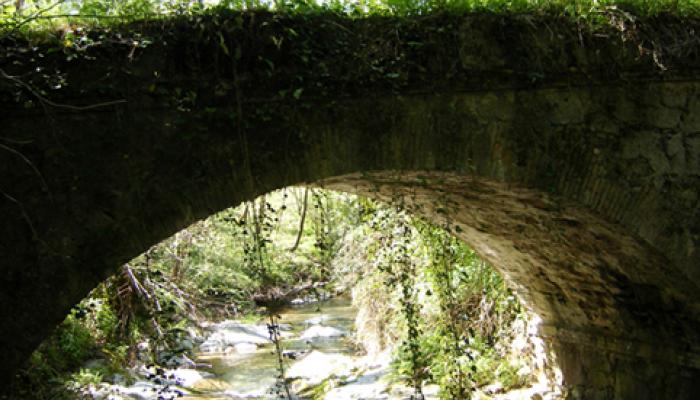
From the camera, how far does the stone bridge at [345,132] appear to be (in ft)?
8.21

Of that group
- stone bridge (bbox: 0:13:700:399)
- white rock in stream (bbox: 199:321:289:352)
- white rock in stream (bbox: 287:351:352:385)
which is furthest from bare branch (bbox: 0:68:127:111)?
A: white rock in stream (bbox: 199:321:289:352)

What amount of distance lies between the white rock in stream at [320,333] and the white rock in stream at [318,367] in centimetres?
146

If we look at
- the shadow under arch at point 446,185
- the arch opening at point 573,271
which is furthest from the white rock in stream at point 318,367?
the shadow under arch at point 446,185

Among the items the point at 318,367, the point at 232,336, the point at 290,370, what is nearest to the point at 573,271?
the point at 318,367

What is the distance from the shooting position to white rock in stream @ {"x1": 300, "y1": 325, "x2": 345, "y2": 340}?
9999 millimetres

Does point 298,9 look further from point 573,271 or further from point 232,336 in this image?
point 232,336

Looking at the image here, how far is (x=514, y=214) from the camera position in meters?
3.76

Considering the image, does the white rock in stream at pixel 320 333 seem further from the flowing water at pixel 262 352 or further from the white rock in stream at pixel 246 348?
the white rock in stream at pixel 246 348

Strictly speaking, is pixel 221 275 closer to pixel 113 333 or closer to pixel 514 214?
pixel 113 333

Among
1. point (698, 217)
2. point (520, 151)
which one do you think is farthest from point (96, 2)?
point (698, 217)

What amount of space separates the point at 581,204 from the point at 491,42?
3.20 feet

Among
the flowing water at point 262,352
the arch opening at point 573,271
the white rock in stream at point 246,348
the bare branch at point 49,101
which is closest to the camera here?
the bare branch at point 49,101

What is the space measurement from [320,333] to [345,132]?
7.74 meters

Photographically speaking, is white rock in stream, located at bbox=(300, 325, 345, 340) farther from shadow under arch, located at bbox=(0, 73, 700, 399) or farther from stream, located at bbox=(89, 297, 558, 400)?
shadow under arch, located at bbox=(0, 73, 700, 399)
